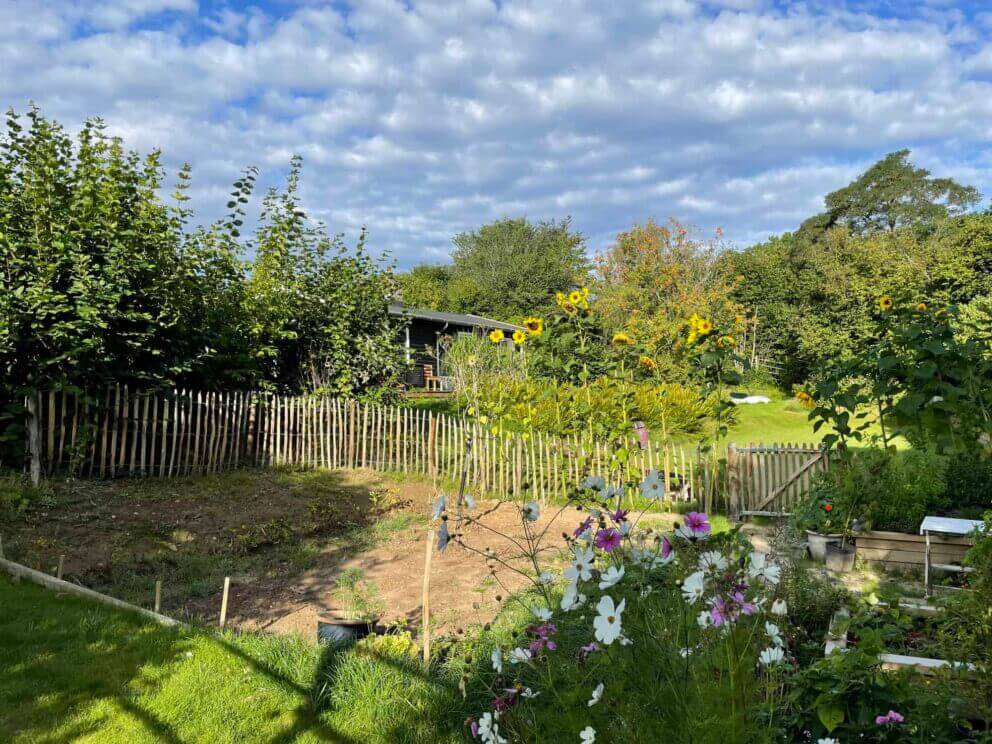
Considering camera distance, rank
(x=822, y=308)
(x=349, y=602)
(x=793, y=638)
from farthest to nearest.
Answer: (x=822, y=308)
(x=349, y=602)
(x=793, y=638)

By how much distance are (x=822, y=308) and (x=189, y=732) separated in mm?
22753

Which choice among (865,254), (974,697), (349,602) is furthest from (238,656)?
(865,254)

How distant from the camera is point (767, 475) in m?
7.68

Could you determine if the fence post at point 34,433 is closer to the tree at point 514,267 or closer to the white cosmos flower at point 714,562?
the white cosmos flower at point 714,562

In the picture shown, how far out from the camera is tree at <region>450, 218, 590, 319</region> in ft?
133

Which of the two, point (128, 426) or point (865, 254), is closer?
point (128, 426)

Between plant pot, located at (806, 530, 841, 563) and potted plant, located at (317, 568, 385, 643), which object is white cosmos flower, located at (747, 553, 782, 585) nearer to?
potted plant, located at (317, 568, 385, 643)

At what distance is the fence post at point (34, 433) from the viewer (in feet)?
23.8

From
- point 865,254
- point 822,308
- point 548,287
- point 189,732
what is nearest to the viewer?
point 189,732

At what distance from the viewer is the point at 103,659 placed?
371 cm

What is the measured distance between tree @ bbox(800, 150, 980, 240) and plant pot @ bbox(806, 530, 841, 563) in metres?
31.7

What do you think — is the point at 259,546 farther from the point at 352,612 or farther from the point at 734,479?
the point at 734,479

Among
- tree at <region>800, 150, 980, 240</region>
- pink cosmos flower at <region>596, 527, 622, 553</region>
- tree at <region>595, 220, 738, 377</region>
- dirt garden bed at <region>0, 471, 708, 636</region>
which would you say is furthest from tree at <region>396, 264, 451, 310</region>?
pink cosmos flower at <region>596, 527, 622, 553</region>

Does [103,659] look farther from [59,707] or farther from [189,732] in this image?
[189,732]
